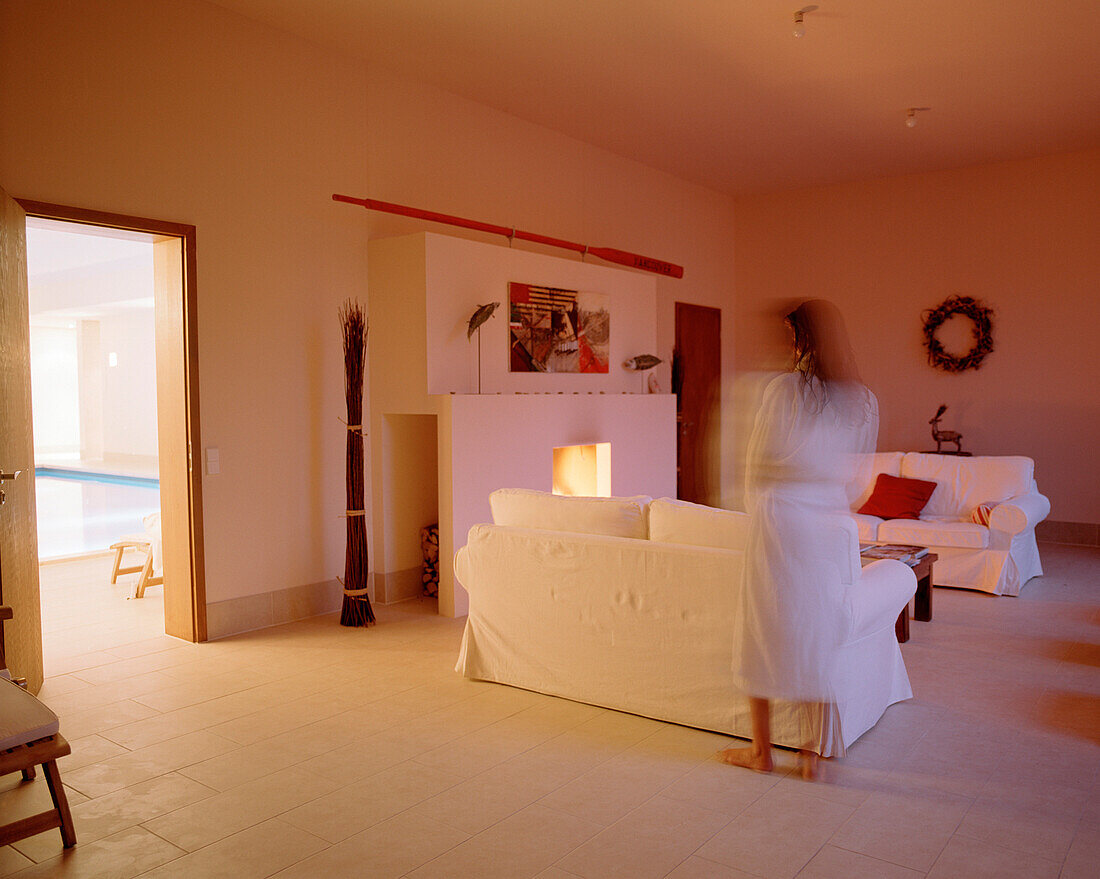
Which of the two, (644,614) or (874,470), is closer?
(644,614)

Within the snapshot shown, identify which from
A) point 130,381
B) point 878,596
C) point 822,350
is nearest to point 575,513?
point 878,596

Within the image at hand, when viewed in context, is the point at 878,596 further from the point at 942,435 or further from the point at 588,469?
the point at 942,435

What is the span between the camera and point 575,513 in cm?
385

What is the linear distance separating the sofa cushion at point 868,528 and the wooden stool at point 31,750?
508 centimetres

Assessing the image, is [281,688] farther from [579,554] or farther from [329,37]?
[329,37]

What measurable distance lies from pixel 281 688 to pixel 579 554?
1557mm

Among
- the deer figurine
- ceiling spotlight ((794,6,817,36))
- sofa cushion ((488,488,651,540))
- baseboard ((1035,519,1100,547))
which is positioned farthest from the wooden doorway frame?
baseboard ((1035,519,1100,547))

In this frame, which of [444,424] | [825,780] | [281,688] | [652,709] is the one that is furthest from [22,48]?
[825,780]

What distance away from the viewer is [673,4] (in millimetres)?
4727

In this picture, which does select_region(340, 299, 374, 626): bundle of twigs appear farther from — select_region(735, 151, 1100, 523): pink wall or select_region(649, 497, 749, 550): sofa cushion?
select_region(735, 151, 1100, 523): pink wall

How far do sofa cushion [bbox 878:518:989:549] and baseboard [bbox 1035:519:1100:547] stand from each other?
→ 2.29 metres

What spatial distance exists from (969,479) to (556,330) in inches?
129

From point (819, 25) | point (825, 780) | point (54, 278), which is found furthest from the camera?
point (54, 278)

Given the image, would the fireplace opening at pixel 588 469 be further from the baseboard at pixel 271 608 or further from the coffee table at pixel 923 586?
the coffee table at pixel 923 586
